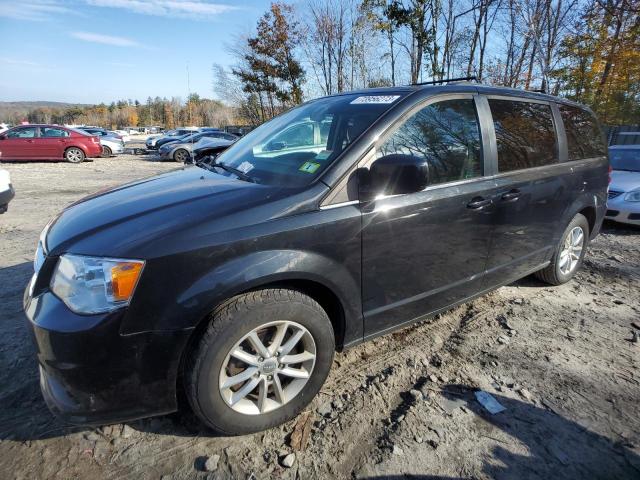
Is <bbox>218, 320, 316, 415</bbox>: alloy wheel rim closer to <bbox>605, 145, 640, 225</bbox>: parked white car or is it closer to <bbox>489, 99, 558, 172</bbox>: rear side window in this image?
<bbox>489, 99, 558, 172</bbox>: rear side window

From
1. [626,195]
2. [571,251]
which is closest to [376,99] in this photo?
[571,251]

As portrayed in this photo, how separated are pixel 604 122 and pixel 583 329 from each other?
1568 centimetres

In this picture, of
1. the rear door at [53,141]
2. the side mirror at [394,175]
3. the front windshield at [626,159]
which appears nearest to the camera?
the side mirror at [394,175]

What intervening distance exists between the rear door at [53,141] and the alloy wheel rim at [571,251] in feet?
59.3

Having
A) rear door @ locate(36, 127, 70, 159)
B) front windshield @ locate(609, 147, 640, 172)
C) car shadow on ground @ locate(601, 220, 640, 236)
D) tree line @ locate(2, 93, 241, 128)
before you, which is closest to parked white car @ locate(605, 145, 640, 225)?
front windshield @ locate(609, 147, 640, 172)

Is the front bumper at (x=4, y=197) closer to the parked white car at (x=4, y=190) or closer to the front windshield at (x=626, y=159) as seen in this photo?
the parked white car at (x=4, y=190)

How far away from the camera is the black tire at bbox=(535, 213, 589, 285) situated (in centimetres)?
357

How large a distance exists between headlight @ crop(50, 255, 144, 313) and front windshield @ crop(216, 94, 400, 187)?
34.7 inches

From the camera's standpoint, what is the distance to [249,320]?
1796 millimetres

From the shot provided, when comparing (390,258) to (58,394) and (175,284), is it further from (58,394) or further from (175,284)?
(58,394)

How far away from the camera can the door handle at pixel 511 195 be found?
2.71 meters

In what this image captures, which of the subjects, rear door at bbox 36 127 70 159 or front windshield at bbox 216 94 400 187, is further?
rear door at bbox 36 127 70 159

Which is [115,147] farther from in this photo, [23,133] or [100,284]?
[100,284]

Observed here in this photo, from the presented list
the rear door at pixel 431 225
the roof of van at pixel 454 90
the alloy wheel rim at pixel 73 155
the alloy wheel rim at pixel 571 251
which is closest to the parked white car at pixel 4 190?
the roof of van at pixel 454 90
